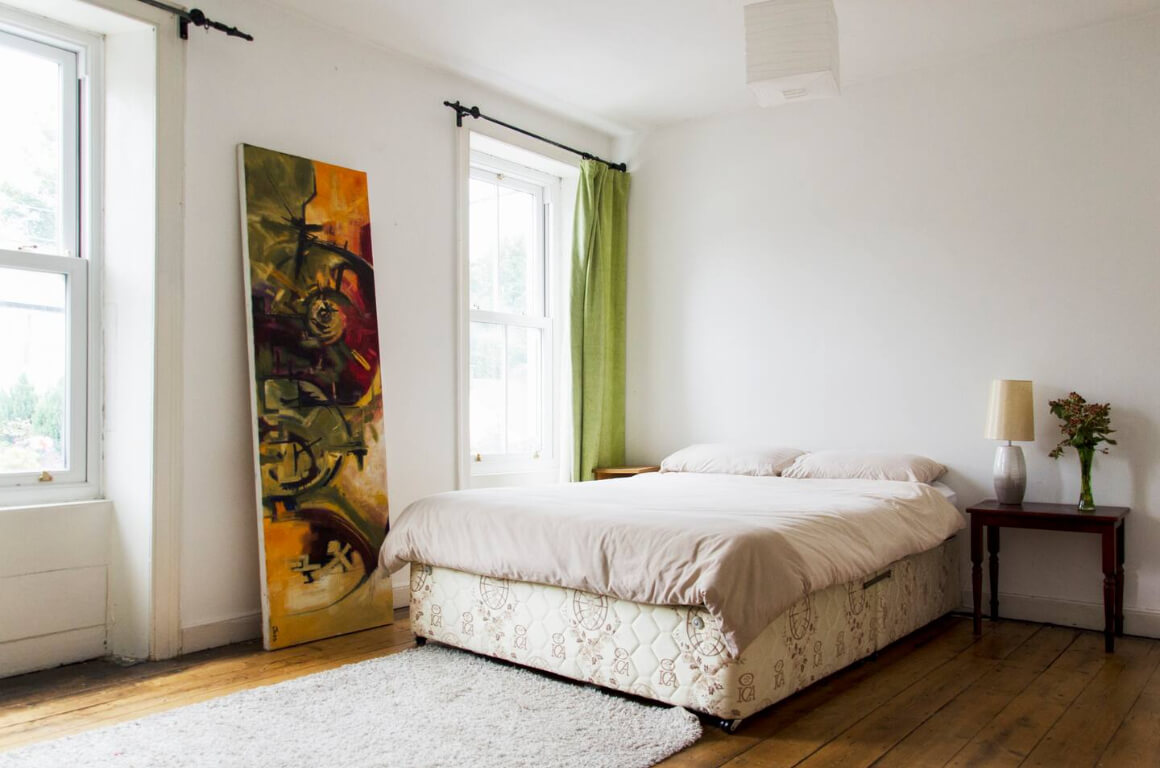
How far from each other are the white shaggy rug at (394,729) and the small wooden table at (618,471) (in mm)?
2057

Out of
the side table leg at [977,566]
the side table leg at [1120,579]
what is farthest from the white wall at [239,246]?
the side table leg at [1120,579]

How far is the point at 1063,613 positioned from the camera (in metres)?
3.99

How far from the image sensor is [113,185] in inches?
136

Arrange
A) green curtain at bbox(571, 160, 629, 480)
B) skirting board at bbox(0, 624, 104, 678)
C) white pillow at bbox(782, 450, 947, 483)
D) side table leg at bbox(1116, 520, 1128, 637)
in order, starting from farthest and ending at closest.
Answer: green curtain at bbox(571, 160, 629, 480)
white pillow at bbox(782, 450, 947, 483)
side table leg at bbox(1116, 520, 1128, 637)
skirting board at bbox(0, 624, 104, 678)

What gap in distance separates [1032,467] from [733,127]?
2.41 meters

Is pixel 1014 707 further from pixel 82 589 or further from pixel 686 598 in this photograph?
pixel 82 589

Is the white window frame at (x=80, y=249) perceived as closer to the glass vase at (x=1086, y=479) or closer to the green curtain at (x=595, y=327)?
the green curtain at (x=595, y=327)

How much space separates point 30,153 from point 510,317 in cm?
245

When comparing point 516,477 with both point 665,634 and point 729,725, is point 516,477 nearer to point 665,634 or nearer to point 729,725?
point 665,634

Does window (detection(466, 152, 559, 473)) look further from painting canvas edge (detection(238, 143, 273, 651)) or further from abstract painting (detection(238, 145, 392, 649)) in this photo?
painting canvas edge (detection(238, 143, 273, 651))

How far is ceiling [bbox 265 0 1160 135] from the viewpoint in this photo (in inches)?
149

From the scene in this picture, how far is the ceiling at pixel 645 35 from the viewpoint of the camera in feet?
12.4

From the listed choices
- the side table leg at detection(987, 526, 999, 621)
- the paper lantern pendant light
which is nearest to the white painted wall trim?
the paper lantern pendant light

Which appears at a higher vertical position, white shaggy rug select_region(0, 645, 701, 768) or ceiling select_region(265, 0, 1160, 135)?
ceiling select_region(265, 0, 1160, 135)
